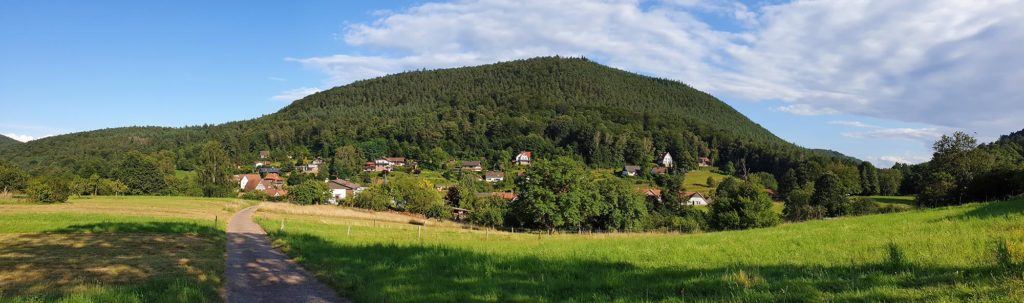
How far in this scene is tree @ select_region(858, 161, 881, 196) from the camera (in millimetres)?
106131

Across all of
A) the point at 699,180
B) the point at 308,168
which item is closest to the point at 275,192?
the point at 308,168

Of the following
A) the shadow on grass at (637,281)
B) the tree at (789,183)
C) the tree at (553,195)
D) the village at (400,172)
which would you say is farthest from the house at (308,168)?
the shadow on grass at (637,281)

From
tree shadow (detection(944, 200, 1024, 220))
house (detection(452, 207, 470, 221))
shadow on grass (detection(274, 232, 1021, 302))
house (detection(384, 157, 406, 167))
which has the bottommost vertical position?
house (detection(452, 207, 470, 221))

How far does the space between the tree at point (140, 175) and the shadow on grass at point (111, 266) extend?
83.0m

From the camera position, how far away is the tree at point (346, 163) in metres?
148

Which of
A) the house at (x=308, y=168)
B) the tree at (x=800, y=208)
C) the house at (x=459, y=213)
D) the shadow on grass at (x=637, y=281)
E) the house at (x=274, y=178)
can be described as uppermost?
the house at (x=308, y=168)

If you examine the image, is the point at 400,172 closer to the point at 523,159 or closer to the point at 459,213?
Result: the point at 523,159

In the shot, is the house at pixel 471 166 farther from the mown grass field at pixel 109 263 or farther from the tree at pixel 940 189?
the mown grass field at pixel 109 263

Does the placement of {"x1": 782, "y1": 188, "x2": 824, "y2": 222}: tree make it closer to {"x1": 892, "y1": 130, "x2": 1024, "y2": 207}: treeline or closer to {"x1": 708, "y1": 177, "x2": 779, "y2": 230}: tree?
{"x1": 892, "y1": 130, "x2": 1024, "y2": 207}: treeline

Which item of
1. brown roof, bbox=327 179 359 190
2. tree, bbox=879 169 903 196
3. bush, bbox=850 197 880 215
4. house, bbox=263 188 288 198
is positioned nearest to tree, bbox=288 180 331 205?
house, bbox=263 188 288 198

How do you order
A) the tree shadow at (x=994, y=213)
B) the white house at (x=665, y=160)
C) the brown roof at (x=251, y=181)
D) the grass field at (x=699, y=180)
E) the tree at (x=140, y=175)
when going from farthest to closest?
the white house at (x=665, y=160) → the brown roof at (x=251, y=181) → the grass field at (x=699, y=180) → the tree at (x=140, y=175) → the tree shadow at (x=994, y=213)

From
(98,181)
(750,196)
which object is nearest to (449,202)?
(750,196)

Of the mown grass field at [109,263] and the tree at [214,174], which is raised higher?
the tree at [214,174]

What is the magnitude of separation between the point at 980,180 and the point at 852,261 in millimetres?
60743
